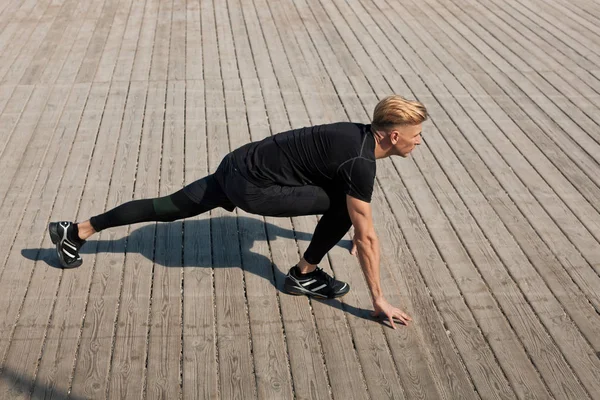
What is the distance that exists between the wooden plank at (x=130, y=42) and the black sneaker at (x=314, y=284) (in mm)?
3262

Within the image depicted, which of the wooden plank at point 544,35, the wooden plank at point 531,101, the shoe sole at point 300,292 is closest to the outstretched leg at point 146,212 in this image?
the shoe sole at point 300,292

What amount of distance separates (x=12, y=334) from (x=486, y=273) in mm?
2262

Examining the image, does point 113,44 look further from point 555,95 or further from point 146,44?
point 555,95

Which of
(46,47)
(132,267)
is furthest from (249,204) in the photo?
(46,47)

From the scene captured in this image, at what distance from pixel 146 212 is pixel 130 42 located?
3.90 meters

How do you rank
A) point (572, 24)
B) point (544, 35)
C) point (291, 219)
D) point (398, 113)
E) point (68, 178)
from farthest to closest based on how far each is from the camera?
1. point (572, 24)
2. point (544, 35)
3. point (68, 178)
4. point (291, 219)
5. point (398, 113)

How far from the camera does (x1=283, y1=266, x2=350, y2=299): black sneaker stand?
11.9ft

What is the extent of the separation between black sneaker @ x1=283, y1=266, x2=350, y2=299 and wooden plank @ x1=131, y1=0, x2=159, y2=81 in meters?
3.23

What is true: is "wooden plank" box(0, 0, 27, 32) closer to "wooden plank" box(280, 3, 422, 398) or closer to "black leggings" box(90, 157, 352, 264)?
"black leggings" box(90, 157, 352, 264)

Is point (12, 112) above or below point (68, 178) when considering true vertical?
below

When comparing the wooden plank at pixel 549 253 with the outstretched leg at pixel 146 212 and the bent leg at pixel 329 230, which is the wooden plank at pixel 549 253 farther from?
the outstretched leg at pixel 146 212

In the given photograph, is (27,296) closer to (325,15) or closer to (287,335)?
(287,335)

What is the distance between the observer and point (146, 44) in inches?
279

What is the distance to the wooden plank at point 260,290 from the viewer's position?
3146 mm
